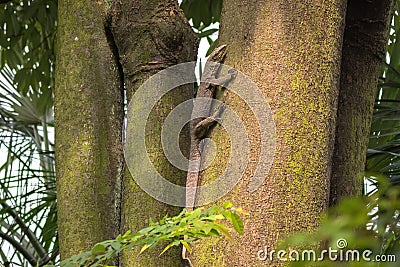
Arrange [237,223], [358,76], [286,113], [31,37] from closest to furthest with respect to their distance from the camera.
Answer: [237,223] → [286,113] → [358,76] → [31,37]

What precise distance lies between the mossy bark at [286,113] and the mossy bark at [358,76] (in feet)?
0.71

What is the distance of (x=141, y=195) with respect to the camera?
1764 millimetres

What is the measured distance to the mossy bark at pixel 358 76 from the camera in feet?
6.07

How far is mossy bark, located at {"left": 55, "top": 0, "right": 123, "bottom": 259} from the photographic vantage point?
6.11 feet

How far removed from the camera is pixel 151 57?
72.2 inches

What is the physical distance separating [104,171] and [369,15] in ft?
2.79

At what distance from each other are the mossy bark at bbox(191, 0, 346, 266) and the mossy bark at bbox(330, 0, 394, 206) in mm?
215

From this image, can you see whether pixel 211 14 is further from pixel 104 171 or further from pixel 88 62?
pixel 104 171

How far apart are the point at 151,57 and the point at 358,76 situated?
0.57m

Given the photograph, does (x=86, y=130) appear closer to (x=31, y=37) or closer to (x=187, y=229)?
(x=187, y=229)

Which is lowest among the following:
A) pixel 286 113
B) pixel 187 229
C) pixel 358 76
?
pixel 187 229

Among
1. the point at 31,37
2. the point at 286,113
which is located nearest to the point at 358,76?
the point at 286,113

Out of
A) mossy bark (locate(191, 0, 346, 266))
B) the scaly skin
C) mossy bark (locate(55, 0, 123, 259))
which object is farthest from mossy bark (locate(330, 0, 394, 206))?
mossy bark (locate(55, 0, 123, 259))

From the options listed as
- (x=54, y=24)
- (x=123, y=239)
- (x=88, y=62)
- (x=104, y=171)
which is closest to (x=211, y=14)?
(x=54, y=24)
